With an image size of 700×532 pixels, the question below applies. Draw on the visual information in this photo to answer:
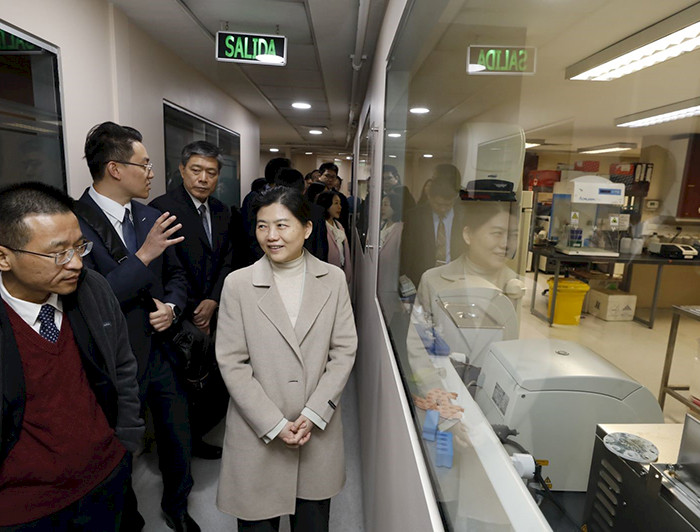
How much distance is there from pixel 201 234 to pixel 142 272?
70 centimetres

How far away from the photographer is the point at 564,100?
717mm

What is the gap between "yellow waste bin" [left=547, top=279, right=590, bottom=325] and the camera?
0.62 metres

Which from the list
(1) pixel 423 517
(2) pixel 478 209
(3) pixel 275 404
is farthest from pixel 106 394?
(2) pixel 478 209

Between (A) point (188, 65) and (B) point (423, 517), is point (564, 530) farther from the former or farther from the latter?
(A) point (188, 65)

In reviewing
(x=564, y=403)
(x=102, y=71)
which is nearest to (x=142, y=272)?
(x=564, y=403)

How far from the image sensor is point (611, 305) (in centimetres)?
58

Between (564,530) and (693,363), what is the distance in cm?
32

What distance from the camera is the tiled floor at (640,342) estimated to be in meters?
0.43

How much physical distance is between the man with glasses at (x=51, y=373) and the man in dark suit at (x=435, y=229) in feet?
3.71

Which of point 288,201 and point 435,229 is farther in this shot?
point 288,201

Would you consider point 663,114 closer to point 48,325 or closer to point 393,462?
point 393,462

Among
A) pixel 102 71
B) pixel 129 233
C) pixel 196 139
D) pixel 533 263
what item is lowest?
pixel 129 233

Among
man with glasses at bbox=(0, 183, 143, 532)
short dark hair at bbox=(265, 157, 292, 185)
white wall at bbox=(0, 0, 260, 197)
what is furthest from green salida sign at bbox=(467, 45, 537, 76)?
short dark hair at bbox=(265, 157, 292, 185)

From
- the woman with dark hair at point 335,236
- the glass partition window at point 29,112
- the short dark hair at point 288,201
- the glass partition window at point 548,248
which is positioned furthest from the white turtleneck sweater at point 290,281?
the woman with dark hair at point 335,236
